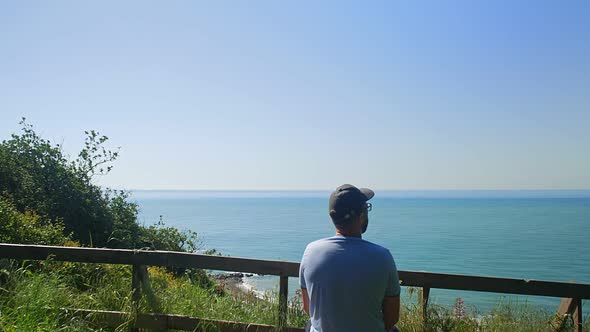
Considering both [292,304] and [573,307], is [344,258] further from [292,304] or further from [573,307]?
[573,307]

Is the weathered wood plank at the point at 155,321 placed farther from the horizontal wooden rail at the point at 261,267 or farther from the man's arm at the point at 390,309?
the man's arm at the point at 390,309

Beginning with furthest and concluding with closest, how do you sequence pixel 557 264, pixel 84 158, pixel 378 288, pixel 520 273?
1. pixel 557 264
2. pixel 520 273
3. pixel 84 158
4. pixel 378 288

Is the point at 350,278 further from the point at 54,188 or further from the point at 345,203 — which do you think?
the point at 54,188

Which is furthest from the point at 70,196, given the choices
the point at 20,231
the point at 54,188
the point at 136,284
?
the point at 136,284

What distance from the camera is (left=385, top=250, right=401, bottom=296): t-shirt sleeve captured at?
2.56 meters

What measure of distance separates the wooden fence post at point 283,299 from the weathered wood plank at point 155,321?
193 millimetres

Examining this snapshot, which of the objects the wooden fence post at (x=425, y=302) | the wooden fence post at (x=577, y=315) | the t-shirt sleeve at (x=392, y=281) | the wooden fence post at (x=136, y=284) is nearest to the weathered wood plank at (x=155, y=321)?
the wooden fence post at (x=136, y=284)

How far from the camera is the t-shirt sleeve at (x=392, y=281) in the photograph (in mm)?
2564

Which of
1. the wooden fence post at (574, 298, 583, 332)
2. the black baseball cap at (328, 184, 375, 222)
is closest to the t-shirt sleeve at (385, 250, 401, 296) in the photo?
the black baseball cap at (328, 184, 375, 222)

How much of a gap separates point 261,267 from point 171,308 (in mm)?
1181

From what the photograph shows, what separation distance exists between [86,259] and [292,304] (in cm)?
218

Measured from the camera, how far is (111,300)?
4891mm

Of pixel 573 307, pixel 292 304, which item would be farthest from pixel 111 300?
pixel 573 307

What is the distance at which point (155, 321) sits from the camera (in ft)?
15.0
